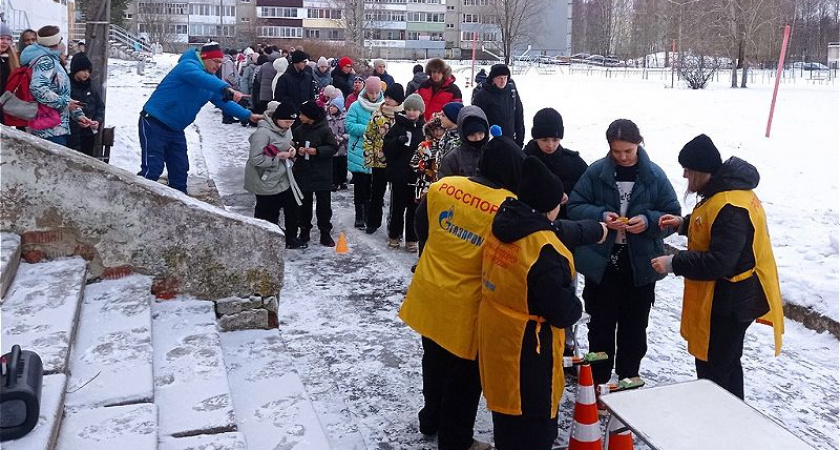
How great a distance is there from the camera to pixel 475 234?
11.9 feet

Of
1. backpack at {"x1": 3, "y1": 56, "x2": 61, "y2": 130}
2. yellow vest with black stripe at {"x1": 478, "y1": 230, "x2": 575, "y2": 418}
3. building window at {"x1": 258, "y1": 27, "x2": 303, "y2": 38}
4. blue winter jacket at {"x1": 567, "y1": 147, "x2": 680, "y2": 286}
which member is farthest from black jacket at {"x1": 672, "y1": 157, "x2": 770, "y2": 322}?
building window at {"x1": 258, "y1": 27, "x2": 303, "y2": 38}

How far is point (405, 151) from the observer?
8.12 m

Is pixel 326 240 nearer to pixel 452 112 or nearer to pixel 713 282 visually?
pixel 452 112

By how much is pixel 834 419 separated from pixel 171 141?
5974 millimetres

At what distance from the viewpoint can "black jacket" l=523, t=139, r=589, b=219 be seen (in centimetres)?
531

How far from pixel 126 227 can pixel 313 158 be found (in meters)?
3.22

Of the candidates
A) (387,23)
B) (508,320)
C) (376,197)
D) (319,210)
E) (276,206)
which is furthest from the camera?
(387,23)

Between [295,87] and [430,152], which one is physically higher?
[295,87]

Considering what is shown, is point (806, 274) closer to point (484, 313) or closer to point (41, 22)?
point (484, 313)

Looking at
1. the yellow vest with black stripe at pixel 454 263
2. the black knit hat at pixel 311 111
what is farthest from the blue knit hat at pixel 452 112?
the yellow vest with black stripe at pixel 454 263

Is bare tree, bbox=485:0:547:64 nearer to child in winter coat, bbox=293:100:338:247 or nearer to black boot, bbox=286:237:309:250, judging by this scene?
child in winter coat, bbox=293:100:338:247

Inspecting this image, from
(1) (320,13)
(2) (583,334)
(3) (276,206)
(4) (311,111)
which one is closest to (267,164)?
(3) (276,206)

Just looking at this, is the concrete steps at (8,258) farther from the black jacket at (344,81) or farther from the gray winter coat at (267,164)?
the black jacket at (344,81)

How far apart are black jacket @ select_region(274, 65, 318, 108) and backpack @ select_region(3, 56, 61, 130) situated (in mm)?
5352
